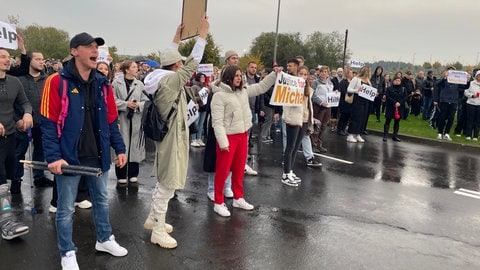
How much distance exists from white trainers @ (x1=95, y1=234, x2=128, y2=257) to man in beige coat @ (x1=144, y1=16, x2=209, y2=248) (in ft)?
1.35

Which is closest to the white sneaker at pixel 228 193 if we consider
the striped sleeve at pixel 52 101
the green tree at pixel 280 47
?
the striped sleeve at pixel 52 101

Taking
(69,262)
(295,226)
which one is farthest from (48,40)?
(69,262)

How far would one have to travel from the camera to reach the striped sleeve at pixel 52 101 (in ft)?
11.4

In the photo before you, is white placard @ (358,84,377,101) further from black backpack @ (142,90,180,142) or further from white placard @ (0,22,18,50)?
white placard @ (0,22,18,50)

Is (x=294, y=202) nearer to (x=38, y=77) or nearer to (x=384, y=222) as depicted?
(x=384, y=222)

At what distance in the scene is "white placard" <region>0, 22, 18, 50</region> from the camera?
5.39 meters

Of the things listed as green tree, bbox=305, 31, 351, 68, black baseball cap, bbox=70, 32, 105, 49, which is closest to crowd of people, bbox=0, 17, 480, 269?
black baseball cap, bbox=70, 32, 105, 49

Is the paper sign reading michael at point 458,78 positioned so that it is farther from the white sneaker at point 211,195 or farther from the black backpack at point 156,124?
the black backpack at point 156,124

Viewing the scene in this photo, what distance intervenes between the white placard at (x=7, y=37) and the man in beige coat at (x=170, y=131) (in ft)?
7.70

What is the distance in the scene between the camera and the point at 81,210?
5414 millimetres

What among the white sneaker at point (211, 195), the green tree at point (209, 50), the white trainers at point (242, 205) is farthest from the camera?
the green tree at point (209, 50)

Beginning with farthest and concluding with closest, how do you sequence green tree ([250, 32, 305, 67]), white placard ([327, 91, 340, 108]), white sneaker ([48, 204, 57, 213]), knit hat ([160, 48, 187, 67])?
green tree ([250, 32, 305, 67]) → white placard ([327, 91, 340, 108]) → white sneaker ([48, 204, 57, 213]) → knit hat ([160, 48, 187, 67])

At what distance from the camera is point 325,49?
70.8 metres

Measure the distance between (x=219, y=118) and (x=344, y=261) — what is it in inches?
89.4
